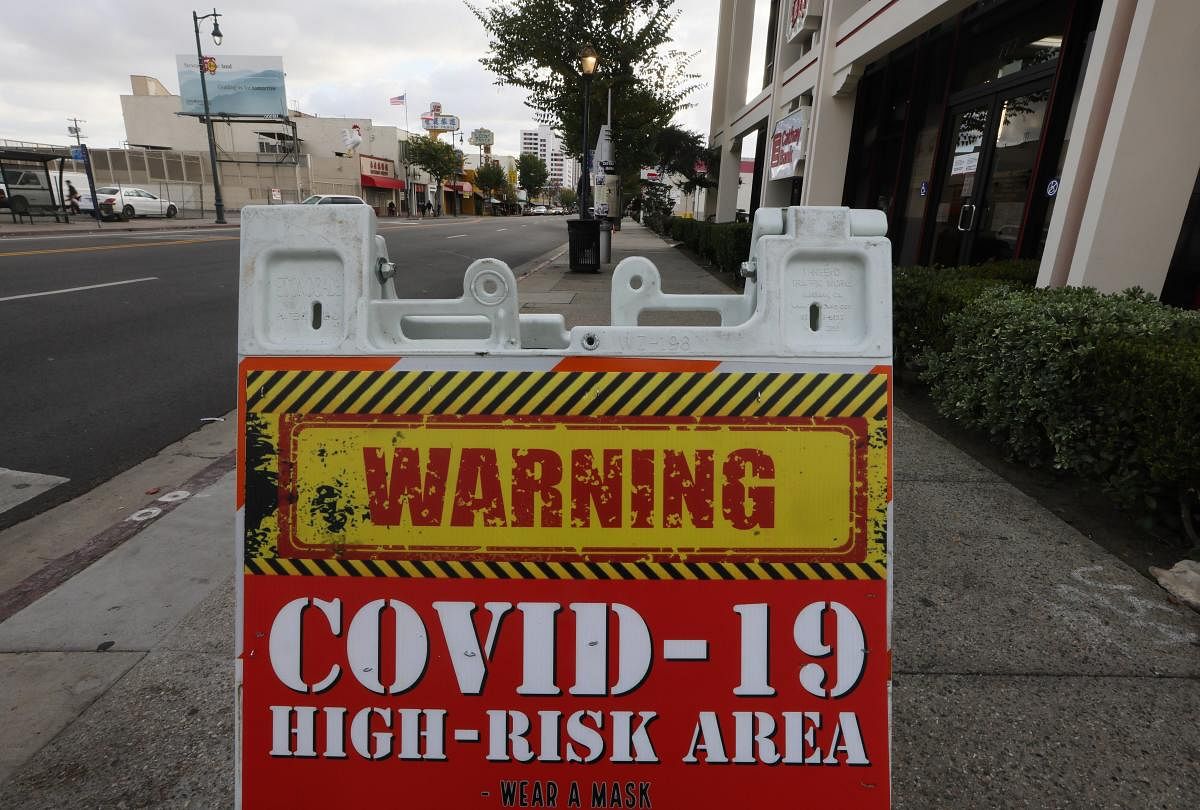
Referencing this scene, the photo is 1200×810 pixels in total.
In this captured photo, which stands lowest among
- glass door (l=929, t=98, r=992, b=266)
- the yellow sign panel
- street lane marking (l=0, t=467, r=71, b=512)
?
street lane marking (l=0, t=467, r=71, b=512)

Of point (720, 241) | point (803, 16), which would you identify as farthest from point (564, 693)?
point (720, 241)

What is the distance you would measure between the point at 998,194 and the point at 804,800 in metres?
8.19

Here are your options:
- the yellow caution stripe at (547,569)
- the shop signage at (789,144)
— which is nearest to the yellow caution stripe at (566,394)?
the yellow caution stripe at (547,569)

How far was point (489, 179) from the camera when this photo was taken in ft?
303

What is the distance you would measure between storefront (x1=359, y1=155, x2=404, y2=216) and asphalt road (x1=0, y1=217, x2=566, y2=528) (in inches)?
1793

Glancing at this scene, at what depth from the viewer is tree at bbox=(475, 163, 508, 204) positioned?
91.7 metres

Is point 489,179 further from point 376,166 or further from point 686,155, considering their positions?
point 686,155

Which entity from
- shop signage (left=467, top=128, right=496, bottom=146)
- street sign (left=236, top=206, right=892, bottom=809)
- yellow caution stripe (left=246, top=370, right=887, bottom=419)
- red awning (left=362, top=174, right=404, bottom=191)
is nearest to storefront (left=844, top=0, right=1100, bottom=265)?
yellow caution stripe (left=246, top=370, right=887, bottom=419)

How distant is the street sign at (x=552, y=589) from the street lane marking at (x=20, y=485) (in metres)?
3.09

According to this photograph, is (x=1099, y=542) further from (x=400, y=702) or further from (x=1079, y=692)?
(x=400, y=702)

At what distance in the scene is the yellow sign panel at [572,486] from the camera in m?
1.54

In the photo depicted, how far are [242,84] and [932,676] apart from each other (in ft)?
203

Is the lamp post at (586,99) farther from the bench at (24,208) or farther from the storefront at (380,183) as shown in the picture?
the storefront at (380,183)

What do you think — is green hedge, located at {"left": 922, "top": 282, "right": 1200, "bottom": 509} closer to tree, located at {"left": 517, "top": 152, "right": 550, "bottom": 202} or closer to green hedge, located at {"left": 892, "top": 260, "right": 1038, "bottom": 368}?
green hedge, located at {"left": 892, "top": 260, "right": 1038, "bottom": 368}
